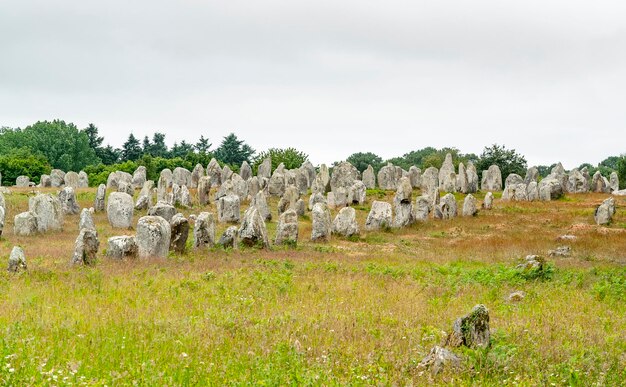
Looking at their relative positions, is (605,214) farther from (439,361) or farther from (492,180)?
(439,361)

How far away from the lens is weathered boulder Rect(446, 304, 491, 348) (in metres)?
9.91

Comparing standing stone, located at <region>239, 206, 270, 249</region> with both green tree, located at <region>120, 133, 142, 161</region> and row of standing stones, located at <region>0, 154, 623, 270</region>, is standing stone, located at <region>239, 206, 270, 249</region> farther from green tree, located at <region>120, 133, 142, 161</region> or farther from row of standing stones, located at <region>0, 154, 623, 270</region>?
green tree, located at <region>120, 133, 142, 161</region>

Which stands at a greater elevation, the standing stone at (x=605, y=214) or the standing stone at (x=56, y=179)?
the standing stone at (x=56, y=179)

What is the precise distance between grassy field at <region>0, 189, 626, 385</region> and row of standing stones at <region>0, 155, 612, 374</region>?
761mm

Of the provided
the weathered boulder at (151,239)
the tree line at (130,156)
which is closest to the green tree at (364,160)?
the tree line at (130,156)

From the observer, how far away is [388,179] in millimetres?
65938

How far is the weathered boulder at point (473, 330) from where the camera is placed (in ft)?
32.5

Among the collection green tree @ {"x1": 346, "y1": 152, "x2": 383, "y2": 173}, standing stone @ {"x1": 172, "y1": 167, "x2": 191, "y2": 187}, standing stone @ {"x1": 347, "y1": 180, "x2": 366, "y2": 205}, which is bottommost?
standing stone @ {"x1": 347, "y1": 180, "x2": 366, "y2": 205}

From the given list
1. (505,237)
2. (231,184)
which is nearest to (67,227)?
(231,184)

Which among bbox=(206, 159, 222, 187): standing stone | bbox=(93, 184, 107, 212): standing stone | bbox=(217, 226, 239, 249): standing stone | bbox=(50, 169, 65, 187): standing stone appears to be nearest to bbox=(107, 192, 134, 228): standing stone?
bbox=(93, 184, 107, 212): standing stone

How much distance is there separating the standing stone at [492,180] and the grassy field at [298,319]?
137 feet

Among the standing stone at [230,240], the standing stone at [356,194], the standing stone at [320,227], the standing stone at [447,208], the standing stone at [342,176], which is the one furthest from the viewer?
the standing stone at [342,176]

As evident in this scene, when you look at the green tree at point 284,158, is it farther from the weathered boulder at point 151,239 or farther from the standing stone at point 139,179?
the weathered boulder at point 151,239

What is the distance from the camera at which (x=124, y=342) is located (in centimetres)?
948
